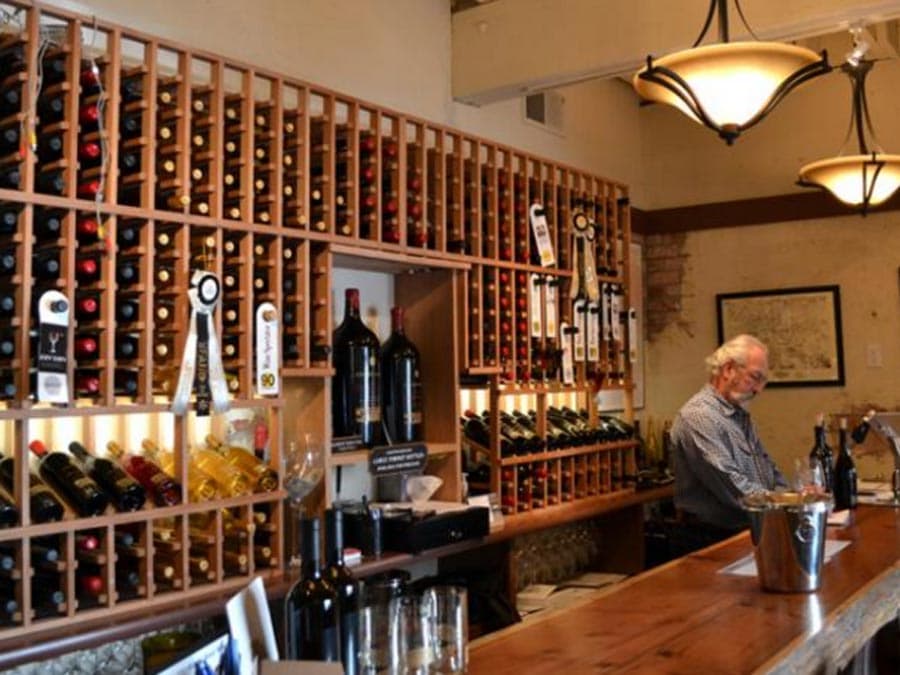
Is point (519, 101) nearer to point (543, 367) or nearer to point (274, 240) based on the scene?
point (543, 367)

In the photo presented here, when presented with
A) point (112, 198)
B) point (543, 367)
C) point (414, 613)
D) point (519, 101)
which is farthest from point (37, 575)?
point (519, 101)

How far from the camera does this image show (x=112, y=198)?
264 centimetres

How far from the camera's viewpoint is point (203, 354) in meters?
2.81

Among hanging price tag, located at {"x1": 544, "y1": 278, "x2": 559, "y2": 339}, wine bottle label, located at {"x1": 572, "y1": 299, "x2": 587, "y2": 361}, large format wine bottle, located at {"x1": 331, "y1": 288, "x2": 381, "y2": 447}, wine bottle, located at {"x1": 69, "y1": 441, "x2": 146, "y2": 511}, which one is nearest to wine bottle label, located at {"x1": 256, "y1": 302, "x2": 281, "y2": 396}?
large format wine bottle, located at {"x1": 331, "y1": 288, "x2": 381, "y2": 447}

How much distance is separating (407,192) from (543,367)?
3.88 feet

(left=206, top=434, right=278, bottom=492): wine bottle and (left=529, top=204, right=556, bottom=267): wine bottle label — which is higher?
(left=529, top=204, right=556, bottom=267): wine bottle label

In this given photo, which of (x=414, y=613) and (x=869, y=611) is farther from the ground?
(x=414, y=613)

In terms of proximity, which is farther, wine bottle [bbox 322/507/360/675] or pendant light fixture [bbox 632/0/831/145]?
pendant light fixture [bbox 632/0/831/145]

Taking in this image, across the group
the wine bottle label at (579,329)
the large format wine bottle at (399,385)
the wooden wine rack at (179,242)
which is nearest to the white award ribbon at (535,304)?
the wine bottle label at (579,329)

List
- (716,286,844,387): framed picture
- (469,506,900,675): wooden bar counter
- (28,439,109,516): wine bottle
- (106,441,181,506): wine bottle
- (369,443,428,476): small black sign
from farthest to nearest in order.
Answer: (716,286,844,387): framed picture → (369,443,428,476): small black sign → (106,441,181,506): wine bottle → (28,439,109,516): wine bottle → (469,506,900,675): wooden bar counter

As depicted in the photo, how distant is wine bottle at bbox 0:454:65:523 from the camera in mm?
2445

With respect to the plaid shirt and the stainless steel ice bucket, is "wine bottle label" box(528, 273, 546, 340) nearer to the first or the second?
the plaid shirt

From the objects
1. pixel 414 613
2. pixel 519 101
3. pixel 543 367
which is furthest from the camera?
pixel 519 101

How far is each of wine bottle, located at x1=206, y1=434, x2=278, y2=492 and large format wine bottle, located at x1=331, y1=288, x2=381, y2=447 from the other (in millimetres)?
461
